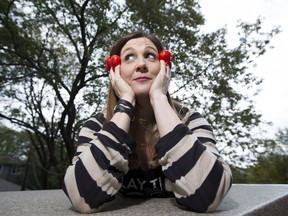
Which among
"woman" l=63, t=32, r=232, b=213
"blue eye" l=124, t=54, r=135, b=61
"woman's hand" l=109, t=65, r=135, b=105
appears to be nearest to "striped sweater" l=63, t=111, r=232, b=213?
"woman" l=63, t=32, r=232, b=213

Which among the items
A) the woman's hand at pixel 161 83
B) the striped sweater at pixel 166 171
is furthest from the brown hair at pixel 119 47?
the striped sweater at pixel 166 171

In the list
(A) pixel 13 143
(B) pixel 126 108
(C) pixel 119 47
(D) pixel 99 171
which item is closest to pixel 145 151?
Answer: (B) pixel 126 108

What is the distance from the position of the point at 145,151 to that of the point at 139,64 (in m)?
0.50

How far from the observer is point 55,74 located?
8719mm

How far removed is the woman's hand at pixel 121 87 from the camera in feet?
4.69

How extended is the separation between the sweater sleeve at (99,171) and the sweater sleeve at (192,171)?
0.19 meters

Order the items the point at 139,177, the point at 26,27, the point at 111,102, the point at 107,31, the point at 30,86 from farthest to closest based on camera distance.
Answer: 1. the point at 30,86
2. the point at 26,27
3. the point at 107,31
4. the point at 111,102
5. the point at 139,177

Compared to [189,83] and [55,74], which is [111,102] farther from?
[55,74]

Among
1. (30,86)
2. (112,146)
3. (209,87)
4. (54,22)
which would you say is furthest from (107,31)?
(112,146)

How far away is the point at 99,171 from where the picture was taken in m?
1.15

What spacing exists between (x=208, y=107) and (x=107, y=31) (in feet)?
13.5

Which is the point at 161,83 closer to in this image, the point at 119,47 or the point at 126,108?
the point at 126,108

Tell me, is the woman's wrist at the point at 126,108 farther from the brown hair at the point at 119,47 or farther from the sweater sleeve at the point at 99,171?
the brown hair at the point at 119,47

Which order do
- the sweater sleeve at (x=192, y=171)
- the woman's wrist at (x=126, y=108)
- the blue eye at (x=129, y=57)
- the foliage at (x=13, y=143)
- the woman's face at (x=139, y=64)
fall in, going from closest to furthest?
the sweater sleeve at (x=192, y=171) → the woman's wrist at (x=126, y=108) → the woman's face at (x=139, y=64) → the blue eye at (x=129, y=57) → the foliage at (x=13, y=143)
